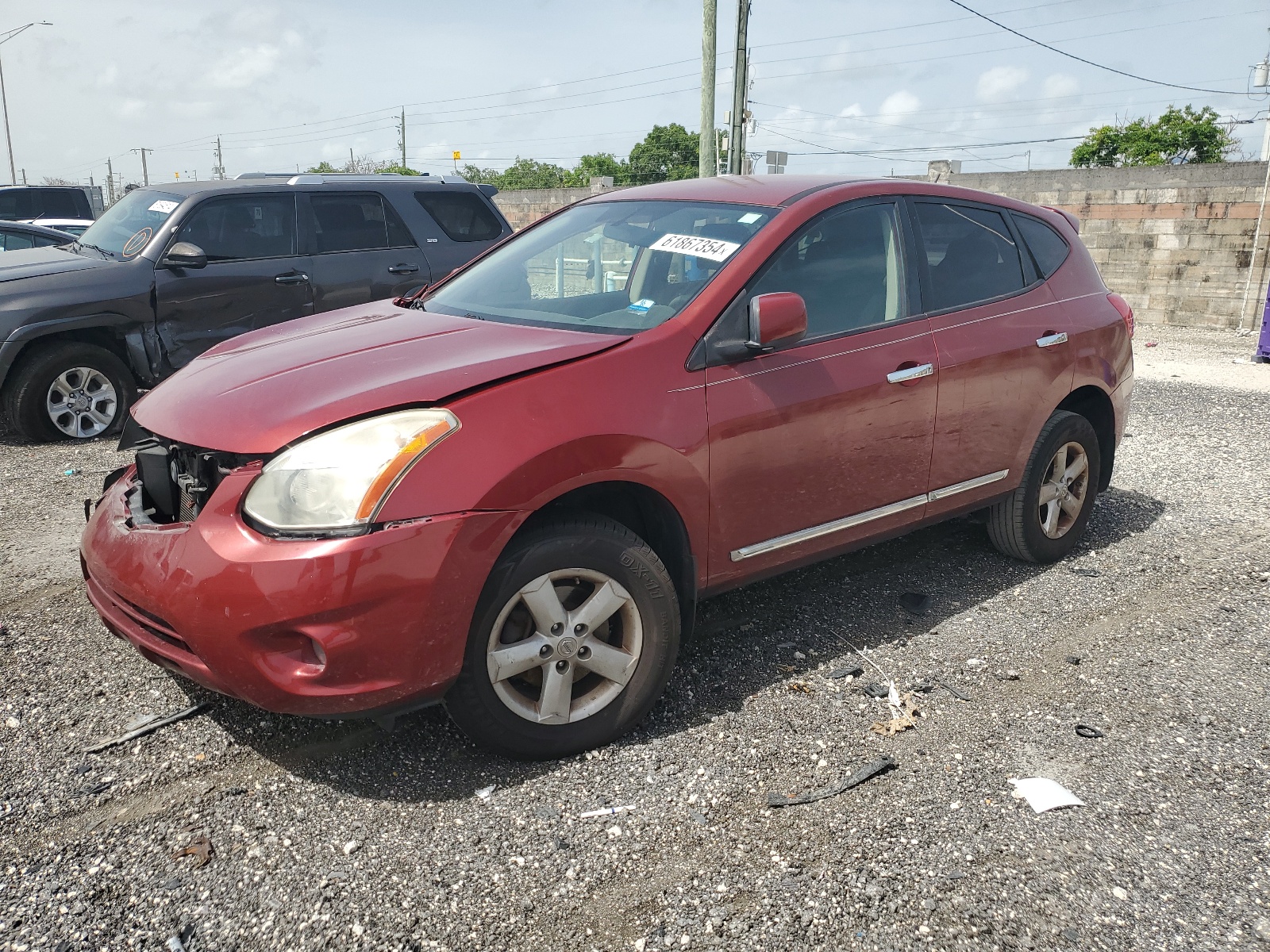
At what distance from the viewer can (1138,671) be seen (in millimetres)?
3752

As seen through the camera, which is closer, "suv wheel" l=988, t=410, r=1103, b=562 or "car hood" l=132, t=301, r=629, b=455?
"car hood" l=132, t=301, r=629, b=455

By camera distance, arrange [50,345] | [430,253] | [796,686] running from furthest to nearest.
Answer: [430,253]
[50,345]
[796,686]

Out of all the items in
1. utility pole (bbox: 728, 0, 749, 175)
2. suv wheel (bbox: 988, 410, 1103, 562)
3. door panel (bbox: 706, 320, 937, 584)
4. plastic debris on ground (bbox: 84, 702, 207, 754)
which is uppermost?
utility pole (bbox: 728, 0, 749, 175)

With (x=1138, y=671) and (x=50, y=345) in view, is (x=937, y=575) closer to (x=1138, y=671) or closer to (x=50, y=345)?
(x=1138, y=671)

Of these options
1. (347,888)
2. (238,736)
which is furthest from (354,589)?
(238,736)

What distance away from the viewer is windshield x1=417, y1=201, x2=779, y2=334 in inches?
136

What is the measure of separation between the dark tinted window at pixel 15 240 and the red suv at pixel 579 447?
396 inches

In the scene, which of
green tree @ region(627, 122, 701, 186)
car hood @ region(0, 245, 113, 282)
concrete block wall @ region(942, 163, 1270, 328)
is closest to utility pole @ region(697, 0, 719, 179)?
concrete block wall @ region(942, 163, 1270, 328)

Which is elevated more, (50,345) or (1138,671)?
(50,345)

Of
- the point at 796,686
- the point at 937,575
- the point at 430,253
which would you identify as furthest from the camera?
the point at 430,253

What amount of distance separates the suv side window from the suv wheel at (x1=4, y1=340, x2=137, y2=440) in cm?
186

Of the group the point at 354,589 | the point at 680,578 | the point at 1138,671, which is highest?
the point at 354,589

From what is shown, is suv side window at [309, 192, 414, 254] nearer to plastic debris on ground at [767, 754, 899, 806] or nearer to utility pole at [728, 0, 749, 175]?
plastic debris on ground at [767, 754, 899, 806]

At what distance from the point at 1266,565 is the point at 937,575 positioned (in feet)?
5.51
